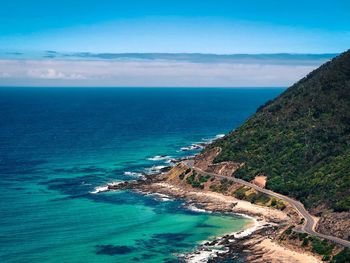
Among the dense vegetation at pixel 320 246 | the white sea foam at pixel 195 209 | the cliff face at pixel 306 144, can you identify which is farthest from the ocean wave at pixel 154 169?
the dense vegetation at pixel 320 246

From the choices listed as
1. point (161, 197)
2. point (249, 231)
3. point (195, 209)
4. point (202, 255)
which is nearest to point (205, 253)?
point (202, 255)

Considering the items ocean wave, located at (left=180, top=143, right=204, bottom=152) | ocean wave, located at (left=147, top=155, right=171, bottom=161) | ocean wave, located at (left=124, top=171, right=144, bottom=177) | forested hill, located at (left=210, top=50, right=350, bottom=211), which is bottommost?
ocean wave, located at (left=124, top=171, right=144, bottom=177)

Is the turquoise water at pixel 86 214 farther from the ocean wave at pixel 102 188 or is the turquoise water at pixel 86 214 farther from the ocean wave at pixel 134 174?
the ocean wave at pixel 134 174

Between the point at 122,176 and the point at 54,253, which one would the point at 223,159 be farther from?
the point at 54,253

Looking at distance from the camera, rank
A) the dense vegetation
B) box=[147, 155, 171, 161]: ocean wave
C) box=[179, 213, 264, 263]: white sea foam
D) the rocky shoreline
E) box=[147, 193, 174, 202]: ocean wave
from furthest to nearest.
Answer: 1. box=[147, 155, 171, 161]: ocean wave
2. box=[147, 193, 174, 202]: ocean wave
3. the rocky shoreline
4. box=[179, 213, 264, 263]: white sea foam
5. the dense vegetation

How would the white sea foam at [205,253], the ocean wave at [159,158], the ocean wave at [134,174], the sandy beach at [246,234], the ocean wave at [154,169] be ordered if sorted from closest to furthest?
the white sea foam at [205,253] < the sandy beach at [246,234] < the ocean wave at [134,174] < the ocean wave at [154,169] < the ocean wave at [159,158]

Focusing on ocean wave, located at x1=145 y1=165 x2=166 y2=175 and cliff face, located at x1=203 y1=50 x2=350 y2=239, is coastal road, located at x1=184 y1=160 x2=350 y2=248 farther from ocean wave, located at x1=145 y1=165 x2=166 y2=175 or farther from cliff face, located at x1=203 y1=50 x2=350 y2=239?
ocean wave, located at x1=145 y1=165 x2=166 y2=175

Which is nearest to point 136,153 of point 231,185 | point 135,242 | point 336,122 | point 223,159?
point 223,159

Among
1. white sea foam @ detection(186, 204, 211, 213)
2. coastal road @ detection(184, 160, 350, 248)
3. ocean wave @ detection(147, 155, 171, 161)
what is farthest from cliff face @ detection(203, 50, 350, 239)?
→ ocean wave @ detection(147, 155, 171, 161)
